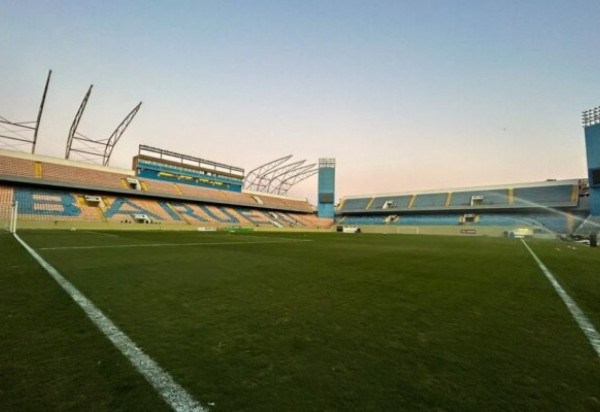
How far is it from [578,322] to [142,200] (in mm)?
47823

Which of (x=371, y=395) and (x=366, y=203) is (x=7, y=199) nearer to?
(x=371, y=395)

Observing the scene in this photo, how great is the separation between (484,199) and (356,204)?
2515 centimetres

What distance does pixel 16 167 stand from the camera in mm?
33938

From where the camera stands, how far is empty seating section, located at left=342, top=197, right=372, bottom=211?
65.0 m

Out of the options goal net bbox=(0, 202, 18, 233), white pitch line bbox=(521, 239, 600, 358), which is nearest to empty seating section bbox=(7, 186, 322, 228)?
goal net bbox=(0, 202, 18, 233)

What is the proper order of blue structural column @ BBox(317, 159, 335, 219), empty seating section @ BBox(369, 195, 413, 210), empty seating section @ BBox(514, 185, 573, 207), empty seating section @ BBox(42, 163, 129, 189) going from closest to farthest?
empty seating section @ BBox(42, 163, 129, 189), empty seating section @ BBox(514, 185, 573, 207), empty seating section @ BBox(369, 195, 413, 210), blue structural column @ BBox(317, 159, 335, 219)

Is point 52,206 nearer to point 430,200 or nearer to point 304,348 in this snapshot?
point 304,348

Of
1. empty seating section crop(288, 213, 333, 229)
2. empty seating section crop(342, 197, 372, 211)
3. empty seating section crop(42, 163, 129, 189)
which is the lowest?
empty seating section crop(288, 213, 333, 229)

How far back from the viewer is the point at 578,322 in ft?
9.68

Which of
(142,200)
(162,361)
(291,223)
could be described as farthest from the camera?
(291,223)

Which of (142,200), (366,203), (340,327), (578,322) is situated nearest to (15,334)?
(340,327)

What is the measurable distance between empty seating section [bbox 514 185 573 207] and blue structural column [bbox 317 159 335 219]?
113 ft

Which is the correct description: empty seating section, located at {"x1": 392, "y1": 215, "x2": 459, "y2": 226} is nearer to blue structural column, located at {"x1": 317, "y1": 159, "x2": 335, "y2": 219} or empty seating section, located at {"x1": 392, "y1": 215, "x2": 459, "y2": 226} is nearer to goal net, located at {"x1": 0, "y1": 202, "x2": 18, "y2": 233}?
blue structural column, located at {"x1": 317, "y1": 159, "x2": 335, "y2": 219}

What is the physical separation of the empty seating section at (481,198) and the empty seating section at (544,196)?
1.80 m
